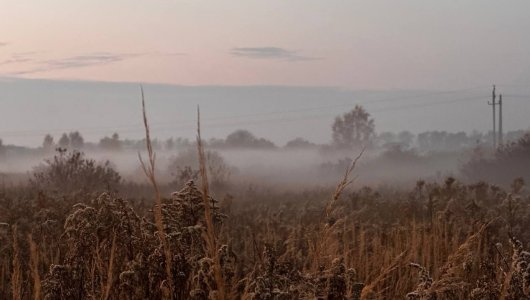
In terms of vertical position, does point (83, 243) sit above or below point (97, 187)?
above

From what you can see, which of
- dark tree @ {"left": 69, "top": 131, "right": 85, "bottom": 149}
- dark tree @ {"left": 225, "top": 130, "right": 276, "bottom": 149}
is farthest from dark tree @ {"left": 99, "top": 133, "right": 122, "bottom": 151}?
dark tree @ {"left": 225, "top": 130, "right": 276, "bottom": 149}

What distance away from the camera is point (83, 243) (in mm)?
4074

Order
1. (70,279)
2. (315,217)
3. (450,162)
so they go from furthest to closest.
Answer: (450,162), (315,217), (70,279)

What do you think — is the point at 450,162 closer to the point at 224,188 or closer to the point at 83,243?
the point at 224,188

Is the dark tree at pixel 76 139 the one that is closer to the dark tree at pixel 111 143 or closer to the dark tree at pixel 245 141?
the dark tree at pixel 111 143

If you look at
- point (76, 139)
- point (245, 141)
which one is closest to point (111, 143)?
point (76, 139)

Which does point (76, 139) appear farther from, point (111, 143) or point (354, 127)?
point (354, 127)

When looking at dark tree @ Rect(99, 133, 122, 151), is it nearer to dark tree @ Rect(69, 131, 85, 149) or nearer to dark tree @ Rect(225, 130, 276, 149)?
dark tree @ Rect(69, 131, 85, 149)

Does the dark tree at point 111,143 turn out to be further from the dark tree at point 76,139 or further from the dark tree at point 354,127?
the dark tree at point 354,127

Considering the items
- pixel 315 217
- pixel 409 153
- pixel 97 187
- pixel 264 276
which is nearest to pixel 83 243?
pixel 264 276

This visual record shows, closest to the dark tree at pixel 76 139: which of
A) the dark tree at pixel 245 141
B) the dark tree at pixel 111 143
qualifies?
the dark tree at pixel 111 143

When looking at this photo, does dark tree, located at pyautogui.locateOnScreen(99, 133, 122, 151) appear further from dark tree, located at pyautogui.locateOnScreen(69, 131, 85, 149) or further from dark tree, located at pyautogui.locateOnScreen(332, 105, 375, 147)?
dark tree, located at pyautogui.locateOnScreen(332, 105, 375, 147)

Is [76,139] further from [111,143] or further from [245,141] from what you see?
[245,141]

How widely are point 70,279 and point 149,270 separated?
67 cm
